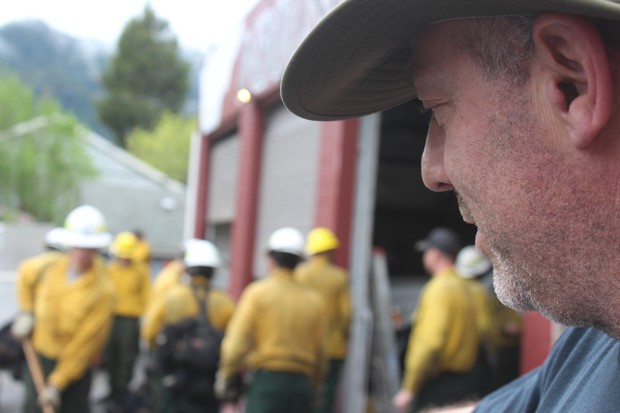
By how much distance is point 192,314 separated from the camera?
5.64 meters

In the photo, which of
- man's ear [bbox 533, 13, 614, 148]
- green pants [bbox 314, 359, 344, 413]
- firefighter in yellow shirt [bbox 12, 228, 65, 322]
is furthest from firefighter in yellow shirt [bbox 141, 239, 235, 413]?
man's ear [bbox 533, 13, 614, 148]

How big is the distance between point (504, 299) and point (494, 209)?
171mm

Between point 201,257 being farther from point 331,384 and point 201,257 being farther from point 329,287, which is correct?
point 331,384

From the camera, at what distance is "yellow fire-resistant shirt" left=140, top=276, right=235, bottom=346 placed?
5.62 metres

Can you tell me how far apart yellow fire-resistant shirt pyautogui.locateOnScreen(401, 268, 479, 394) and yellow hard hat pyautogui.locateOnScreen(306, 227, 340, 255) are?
1.39m

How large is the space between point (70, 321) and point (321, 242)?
2463mm

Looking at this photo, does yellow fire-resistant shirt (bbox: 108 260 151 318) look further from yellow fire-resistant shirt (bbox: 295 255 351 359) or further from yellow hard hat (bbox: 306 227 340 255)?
yellow hard hat (bbox: 306 227 340 255)

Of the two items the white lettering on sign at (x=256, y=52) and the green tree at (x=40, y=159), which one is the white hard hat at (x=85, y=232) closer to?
the white lettering on sign at (x=256, y=52)

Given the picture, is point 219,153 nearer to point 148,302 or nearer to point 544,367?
point 148,302

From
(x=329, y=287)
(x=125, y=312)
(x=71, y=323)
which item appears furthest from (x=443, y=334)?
(x=125, y=312)

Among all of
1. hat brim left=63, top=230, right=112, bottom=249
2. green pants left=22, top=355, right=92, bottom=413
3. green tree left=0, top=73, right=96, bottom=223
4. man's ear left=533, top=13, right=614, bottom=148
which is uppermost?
green tree left=0, top=73, right=96, bottom=223

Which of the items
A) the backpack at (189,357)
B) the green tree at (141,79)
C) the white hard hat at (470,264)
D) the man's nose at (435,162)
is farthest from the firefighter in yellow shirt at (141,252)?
the green tree at (141,79)

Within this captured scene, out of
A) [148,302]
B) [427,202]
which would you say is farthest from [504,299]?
[427,202]

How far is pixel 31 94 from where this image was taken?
30766mm
